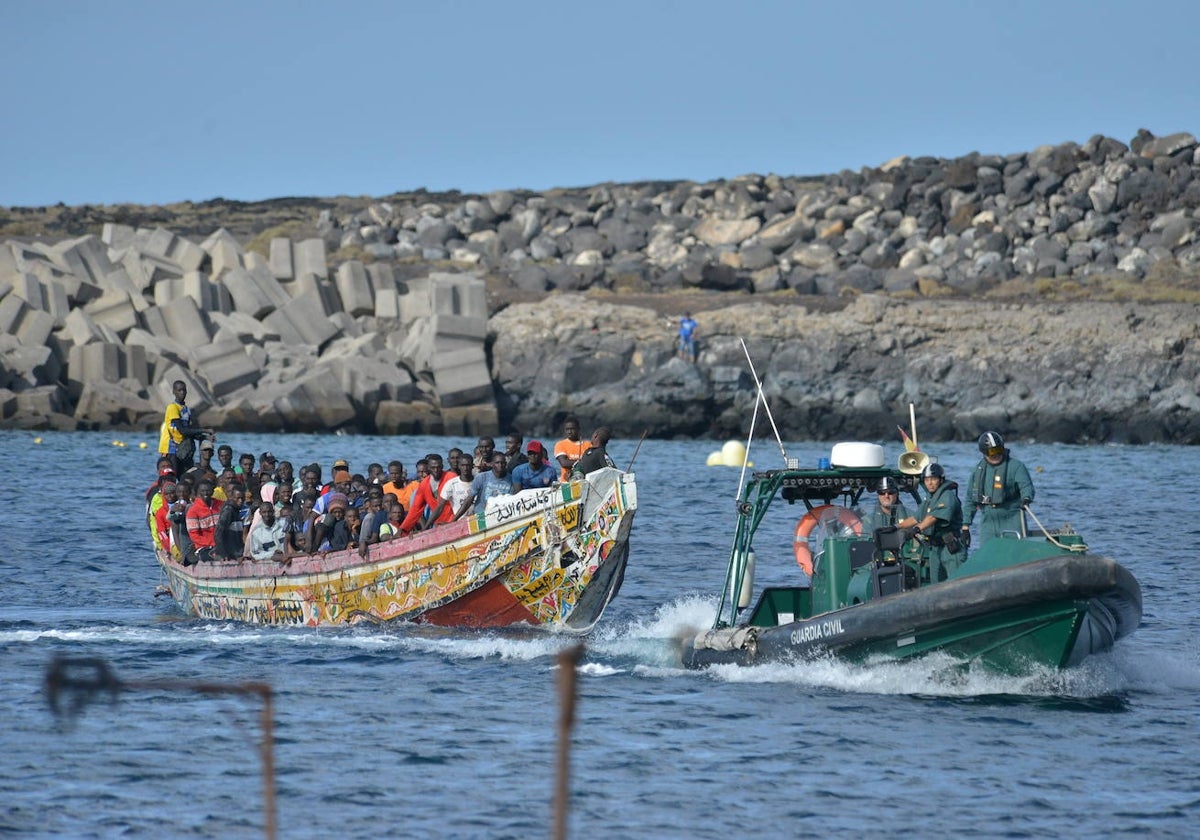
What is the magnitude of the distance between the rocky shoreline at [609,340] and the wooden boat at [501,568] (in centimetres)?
3403

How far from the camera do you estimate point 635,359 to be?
56719 mm

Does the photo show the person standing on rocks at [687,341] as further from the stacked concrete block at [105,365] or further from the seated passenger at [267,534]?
the seated passenger at [267,534]

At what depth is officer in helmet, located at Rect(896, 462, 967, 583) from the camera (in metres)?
14.8

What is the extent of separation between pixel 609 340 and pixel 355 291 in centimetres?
890

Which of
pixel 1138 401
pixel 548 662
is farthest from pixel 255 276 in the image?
pixel 548 662

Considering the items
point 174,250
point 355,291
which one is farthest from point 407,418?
point 174,250

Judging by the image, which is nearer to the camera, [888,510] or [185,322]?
[888,510]

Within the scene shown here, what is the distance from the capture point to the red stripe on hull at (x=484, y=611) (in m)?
18.4

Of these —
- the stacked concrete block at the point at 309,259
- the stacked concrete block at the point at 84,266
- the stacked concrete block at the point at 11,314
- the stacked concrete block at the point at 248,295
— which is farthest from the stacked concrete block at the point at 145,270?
the stacked concrete block at the point at 11,314

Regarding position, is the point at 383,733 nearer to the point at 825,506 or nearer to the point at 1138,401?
the point at 825,506

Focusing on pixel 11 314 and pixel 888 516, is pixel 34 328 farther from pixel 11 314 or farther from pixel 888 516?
pixel 888 516

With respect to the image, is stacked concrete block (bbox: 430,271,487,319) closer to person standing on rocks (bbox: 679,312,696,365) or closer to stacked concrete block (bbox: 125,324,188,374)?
person standing on rocks (bbox: 679,312,696,365)

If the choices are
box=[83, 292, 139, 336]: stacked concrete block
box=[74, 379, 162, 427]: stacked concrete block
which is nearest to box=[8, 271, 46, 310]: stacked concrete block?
box=[83, 292, 139, 336]: stacked concrete block

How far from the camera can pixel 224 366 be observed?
53.4 metres
